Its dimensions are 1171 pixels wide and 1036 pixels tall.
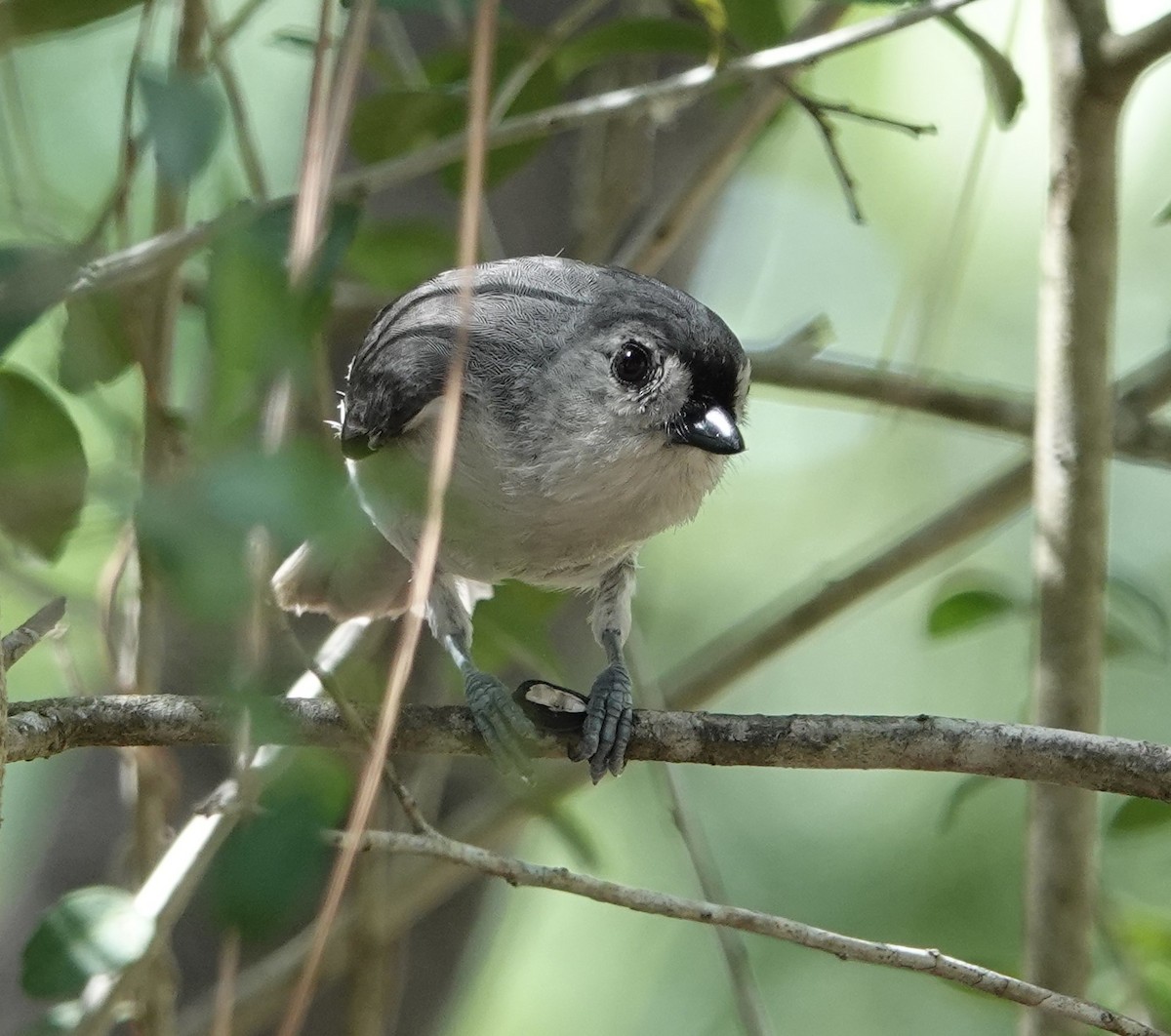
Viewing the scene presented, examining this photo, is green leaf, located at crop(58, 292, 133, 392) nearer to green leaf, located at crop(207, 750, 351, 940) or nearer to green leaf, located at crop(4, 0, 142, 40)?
green leaf, located at crop(4, 0, 142, 40)

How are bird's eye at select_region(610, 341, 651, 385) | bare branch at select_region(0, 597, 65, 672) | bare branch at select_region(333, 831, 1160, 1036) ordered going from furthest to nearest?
bird's eye at select_region(610, 341, 651, 385), bare branch at select_region(0, 597, 65, 672), bare branch at select_region(333, 831, 1160, 1036)

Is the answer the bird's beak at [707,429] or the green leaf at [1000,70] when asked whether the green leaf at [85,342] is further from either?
the green leaf at [1000,70]

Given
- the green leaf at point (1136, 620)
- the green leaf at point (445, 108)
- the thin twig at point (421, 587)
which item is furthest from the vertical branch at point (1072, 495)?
the thin twig at point (421, 587)

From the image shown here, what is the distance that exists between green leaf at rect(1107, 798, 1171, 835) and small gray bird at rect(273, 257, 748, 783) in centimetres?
90

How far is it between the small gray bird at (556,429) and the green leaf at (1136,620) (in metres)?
0.81

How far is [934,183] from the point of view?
19.9 ft

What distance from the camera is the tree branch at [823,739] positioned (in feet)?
5.78

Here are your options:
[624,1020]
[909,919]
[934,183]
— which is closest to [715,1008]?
[624,1020]

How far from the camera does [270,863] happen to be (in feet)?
4.66

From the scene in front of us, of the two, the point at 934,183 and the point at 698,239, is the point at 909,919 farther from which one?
the point at 934,183

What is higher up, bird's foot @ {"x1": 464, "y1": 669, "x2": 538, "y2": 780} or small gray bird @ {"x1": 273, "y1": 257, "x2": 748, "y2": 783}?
small gray bird @ {"x1": 273, "y1": 257, "x2": 748, "y2": 783}

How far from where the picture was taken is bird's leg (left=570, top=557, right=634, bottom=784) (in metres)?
2.24

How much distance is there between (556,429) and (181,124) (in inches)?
37.1

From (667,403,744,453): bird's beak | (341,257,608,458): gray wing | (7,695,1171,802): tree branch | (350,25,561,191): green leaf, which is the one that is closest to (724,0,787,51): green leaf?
(350,25,561,191): green leaf
